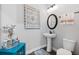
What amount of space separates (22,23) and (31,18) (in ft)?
0.56

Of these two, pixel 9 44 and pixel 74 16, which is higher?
pixel 74 16

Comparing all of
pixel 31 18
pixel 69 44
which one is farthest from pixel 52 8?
pixel 69 44

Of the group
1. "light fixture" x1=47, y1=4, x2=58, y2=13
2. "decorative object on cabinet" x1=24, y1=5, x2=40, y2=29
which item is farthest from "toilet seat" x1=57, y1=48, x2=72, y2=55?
"light fixture" x1=47, y1=4, x2=58, y2=13

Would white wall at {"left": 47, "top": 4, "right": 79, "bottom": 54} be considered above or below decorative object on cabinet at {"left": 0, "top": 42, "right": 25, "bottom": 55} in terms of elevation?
above

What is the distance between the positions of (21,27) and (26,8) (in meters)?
0.32

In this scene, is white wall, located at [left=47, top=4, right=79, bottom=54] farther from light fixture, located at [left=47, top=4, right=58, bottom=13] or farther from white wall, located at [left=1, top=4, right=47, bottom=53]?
Result: white wall, located at [left=1, top=4, right=47, bottom=53]

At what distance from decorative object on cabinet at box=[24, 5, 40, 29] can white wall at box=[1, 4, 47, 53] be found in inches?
2.0

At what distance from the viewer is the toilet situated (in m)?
1.54

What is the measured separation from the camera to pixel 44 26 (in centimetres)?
159

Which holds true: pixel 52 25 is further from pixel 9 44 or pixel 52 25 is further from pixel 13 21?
pixel 9 44

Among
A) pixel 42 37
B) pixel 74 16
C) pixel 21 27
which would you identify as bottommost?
pixel 42 37

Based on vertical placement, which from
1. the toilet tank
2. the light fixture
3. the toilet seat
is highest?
the light fixture

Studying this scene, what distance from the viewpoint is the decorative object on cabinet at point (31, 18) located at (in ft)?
5.12
